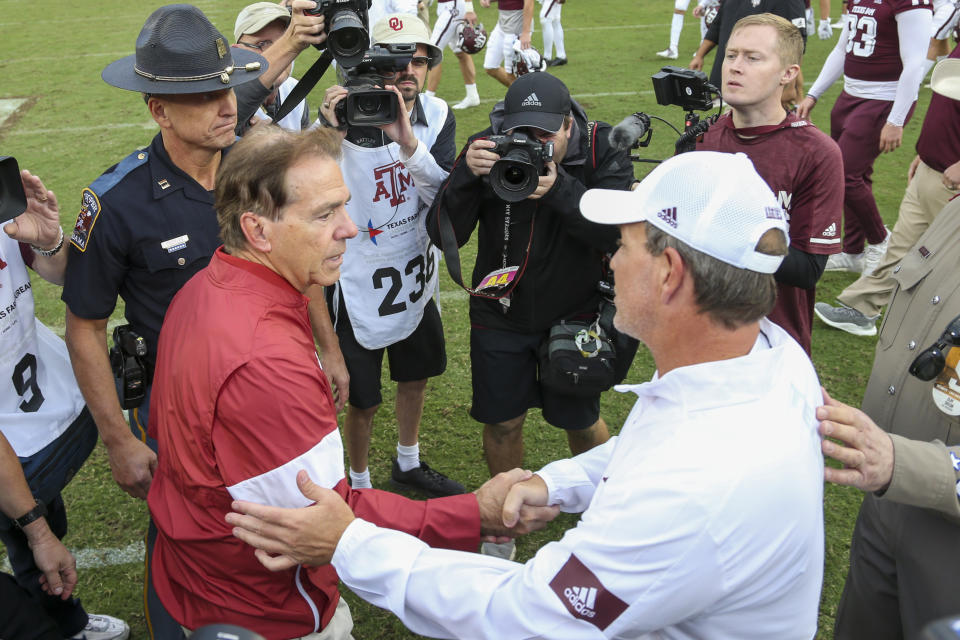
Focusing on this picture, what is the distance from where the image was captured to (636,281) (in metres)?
1.89

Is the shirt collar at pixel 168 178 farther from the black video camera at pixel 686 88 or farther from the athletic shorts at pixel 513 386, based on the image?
the black video camera at pixel 686 88

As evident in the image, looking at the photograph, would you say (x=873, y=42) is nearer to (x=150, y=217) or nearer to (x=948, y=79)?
(x=948, y=79)

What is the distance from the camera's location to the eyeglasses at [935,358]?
2.31m

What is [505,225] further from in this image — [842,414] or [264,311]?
[842,414]

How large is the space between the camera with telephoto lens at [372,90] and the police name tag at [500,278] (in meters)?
0.81

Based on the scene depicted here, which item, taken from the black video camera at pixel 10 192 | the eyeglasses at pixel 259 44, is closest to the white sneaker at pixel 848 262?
the eyeglasses at pixel 259 44

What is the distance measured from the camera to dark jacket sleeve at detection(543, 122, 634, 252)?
3266 mm

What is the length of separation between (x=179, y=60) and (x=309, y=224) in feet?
3.85

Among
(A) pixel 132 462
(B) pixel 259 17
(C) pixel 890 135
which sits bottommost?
(A) pixel 132 462

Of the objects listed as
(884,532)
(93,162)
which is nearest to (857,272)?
(884,532)

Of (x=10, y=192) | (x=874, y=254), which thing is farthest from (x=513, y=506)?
(x=874, y=254)

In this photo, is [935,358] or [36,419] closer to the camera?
[935,358]

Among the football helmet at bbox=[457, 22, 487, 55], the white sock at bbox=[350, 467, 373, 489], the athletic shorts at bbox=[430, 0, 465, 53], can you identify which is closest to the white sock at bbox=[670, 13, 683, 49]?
the football helmet at bbox=[457, 22, 487, 55]

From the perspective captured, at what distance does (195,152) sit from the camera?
306 cm
